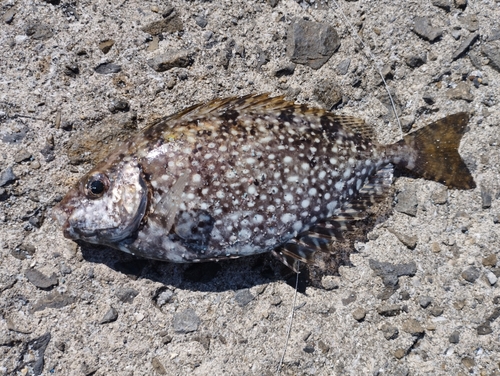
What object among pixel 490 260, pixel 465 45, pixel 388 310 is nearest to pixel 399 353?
pixel 388 310

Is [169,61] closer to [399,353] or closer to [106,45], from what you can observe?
[106,45]

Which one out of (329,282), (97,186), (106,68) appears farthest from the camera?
(329,282)

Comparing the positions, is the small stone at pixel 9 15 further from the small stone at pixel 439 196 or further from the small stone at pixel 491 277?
the small stone at pixel 491 277

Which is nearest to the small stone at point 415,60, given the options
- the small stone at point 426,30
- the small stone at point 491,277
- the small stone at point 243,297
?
the small stone at point 426,30

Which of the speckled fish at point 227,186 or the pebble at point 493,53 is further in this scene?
the pebble at point 493,53

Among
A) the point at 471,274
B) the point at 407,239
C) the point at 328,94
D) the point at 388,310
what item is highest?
the point at 328,94

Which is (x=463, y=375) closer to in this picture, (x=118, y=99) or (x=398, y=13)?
(x=398, y=13)

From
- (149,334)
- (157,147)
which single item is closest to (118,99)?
(157,147)
